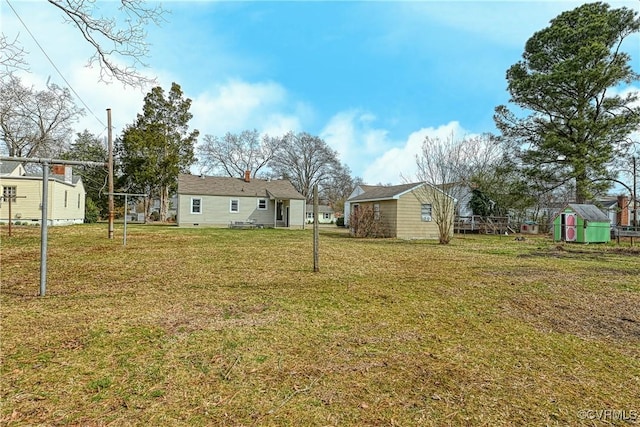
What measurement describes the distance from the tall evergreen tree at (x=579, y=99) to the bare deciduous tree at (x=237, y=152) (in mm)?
30594

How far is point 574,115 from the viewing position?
21.2 m

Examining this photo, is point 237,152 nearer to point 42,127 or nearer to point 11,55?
point 42,127

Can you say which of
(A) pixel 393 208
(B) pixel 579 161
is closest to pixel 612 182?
(B) pixel 579 161

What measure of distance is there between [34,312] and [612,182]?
26153mm

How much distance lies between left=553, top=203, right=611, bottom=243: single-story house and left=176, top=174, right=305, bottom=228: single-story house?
A: 59.0 feet

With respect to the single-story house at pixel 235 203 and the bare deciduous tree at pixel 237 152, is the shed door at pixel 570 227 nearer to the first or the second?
the single-story house at pixel 235 203

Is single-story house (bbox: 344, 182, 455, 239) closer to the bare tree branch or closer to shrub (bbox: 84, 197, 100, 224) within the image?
the bare tree branch

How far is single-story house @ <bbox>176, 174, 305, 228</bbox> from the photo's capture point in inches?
1027

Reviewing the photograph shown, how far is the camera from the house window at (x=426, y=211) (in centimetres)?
1944

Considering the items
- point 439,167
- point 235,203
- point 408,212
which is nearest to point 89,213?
point 235,203

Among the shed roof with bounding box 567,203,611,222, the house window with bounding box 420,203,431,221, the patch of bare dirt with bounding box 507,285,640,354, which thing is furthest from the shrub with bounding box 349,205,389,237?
the patch of bare dirt with bounding box 507,285,640,354

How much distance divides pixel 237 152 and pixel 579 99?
3631 centimetres

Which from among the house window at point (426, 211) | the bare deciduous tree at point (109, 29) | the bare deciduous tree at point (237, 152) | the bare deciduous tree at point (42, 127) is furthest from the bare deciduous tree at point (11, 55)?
the bare deciduous tree at point (237, 152)

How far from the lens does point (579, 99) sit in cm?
2067
